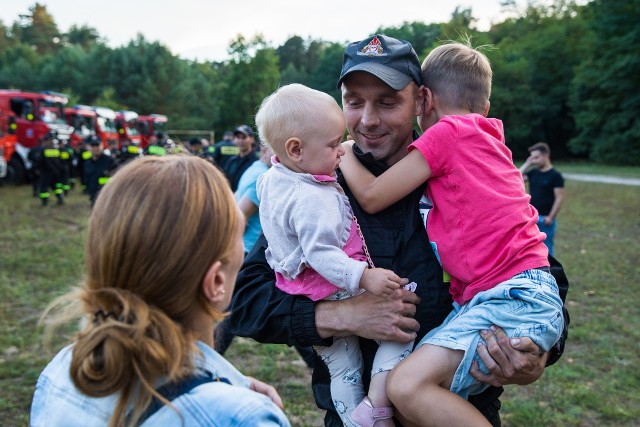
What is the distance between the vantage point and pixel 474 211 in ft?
6.33

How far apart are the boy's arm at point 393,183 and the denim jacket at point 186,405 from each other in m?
0.87

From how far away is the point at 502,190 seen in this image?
1.99m

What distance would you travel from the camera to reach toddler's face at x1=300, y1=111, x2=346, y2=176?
1.99m

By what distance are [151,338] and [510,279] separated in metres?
1.19

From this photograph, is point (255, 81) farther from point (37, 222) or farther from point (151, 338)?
point (151, 338)

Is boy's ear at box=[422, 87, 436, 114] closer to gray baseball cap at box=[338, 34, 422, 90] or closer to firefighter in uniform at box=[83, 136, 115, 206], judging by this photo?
gray baseball cap at box=[338, 34, 422, 90]

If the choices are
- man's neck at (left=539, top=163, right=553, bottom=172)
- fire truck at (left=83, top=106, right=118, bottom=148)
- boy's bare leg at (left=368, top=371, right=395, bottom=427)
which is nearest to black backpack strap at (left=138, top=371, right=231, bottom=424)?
boy's bare leg at (left=368, top=371, right=395, bottom=427)

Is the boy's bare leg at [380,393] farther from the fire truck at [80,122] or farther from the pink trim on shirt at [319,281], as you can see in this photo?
the fire truck at [80,122]

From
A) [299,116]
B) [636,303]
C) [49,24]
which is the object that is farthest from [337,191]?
[49,24]

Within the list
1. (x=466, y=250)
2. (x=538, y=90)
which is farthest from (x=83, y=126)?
(x=538, y=90)

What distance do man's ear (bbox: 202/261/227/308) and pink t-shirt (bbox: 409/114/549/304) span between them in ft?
2.89

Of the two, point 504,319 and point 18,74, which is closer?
point 504,319

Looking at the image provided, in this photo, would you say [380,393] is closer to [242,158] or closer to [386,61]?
[386,61]

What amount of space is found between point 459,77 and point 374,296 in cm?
84
